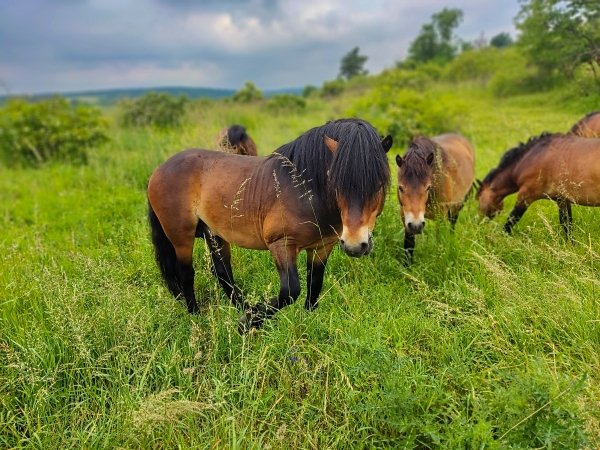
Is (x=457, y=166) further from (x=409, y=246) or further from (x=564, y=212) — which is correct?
(x=409, y=246)

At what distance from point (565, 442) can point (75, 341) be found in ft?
9.24

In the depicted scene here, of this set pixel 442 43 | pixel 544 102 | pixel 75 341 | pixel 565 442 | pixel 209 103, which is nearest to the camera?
pixel 565 442

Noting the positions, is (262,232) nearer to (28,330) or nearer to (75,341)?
(75,341)

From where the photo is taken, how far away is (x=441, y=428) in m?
2.09

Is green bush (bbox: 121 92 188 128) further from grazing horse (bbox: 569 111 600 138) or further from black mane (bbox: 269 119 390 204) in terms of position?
black mane (bbox: 269 119 390 204)

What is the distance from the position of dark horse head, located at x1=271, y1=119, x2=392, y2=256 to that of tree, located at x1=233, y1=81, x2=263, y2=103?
71.0 ft

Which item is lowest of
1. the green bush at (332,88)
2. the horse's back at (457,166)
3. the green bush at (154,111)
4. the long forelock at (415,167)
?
the horse's back at (457,166)

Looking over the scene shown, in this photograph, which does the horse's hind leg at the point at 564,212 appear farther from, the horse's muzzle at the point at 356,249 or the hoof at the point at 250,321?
the hoof at the point at 250,321

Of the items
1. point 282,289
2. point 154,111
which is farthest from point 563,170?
point 154,111

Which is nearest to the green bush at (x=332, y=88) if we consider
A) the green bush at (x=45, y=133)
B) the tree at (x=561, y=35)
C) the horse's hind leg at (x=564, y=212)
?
the tree at (x=561, y=35)

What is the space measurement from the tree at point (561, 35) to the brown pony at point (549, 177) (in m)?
5.16

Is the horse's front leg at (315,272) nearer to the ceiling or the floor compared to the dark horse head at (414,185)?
nearer to the floor

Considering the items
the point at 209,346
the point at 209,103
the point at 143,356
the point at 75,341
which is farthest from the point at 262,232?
the point at 209,103

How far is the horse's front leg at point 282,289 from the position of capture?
2812 millimetres
